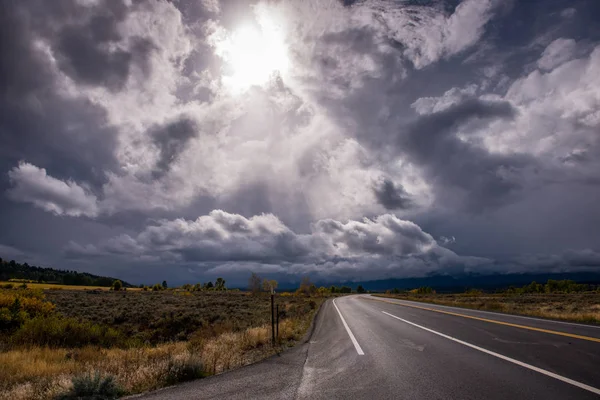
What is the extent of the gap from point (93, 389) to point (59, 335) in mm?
10413

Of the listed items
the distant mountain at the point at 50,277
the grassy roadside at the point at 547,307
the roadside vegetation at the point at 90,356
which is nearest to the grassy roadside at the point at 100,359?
the roadside vegetation at the point at 90,356

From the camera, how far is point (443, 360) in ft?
25.3

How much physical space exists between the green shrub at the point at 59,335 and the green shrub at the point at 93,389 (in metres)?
8.91

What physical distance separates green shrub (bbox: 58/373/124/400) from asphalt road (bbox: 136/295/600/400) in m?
0.63

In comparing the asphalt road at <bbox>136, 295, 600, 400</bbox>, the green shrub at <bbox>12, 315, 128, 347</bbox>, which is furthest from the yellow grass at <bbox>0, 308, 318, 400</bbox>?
the green shrub at <bbox>12, 315, 128, 347</bbox>

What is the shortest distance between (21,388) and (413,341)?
33.9ft

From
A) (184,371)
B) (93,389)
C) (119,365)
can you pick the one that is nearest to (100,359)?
(119,365)

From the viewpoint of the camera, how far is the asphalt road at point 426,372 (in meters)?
5.48

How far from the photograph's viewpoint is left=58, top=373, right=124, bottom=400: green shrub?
5949 mm

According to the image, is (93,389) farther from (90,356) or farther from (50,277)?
(50,277)

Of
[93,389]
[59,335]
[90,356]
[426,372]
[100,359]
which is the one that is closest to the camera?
[93,389]

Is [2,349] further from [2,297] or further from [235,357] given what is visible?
[235,357]

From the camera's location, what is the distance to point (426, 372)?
669cm

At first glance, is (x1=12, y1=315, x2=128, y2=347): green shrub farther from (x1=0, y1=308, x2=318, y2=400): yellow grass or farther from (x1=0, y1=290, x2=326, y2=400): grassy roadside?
(x1=0, y1=308, x2=318, y2=400): yellow grass
